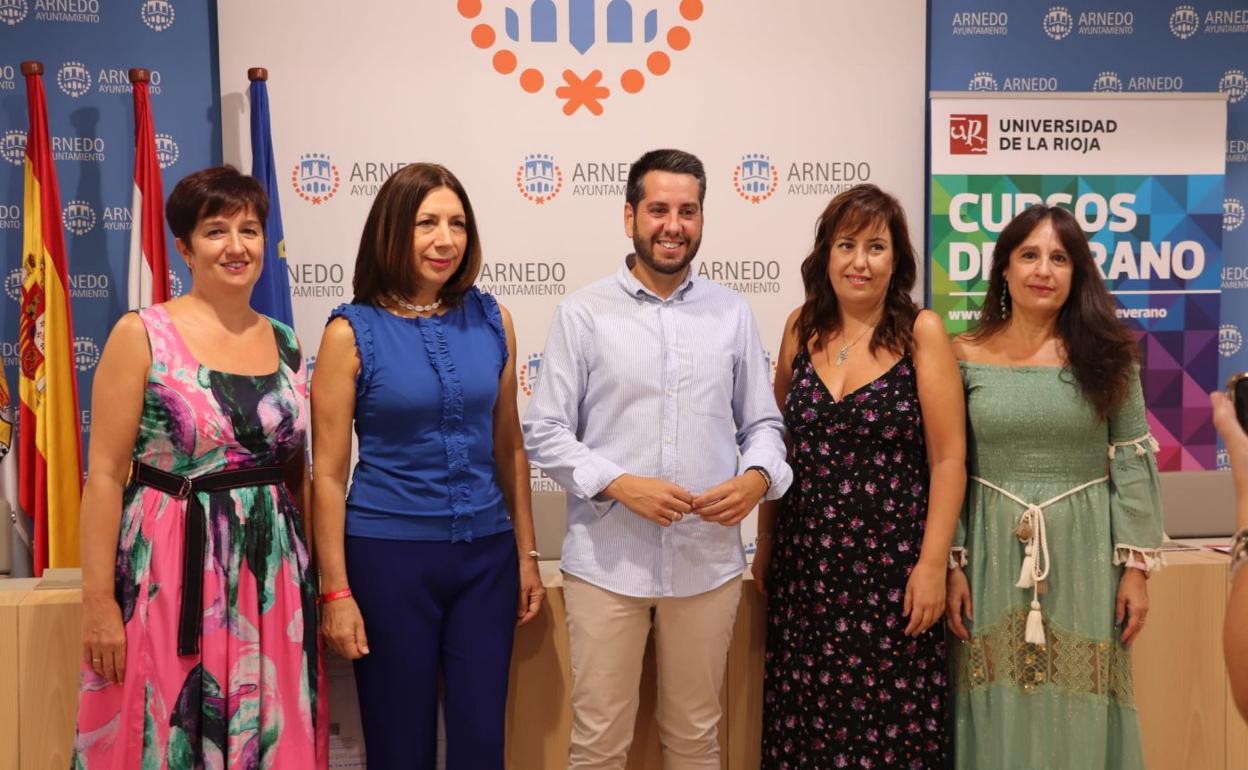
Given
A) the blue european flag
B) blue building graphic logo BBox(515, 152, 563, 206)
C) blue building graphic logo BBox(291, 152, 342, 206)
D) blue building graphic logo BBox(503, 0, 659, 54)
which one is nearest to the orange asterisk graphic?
blue building graphic logo BBox(503, 0, 659, 54)

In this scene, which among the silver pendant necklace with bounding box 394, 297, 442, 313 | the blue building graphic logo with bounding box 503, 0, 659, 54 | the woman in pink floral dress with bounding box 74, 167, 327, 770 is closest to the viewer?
the woman in pink floral dress with bounding box 74, 167, 327, 770

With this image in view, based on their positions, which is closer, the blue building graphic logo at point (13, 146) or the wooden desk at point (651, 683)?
the wooden desk at point (651, 683)

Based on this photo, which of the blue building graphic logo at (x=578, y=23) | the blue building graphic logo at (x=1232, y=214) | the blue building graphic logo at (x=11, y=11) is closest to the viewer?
the blue building graphic logo at (x=11, y=11)

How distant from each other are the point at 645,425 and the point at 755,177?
8.08 ft

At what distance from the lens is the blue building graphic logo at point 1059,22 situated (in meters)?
4.75

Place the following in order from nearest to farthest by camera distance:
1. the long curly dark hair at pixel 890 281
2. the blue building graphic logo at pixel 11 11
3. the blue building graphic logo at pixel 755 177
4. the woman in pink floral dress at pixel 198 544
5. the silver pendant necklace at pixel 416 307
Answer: the woman in pink floral dress at pixel 198 544
the silver pendant necklace at pixel 416 307
the long curly dark hair at pixel 890 281
the blue building graphic logo at pixel 11 11
the blue building graphic logo at pixel 755 177

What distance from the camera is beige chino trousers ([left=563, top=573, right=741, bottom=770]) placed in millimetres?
2336

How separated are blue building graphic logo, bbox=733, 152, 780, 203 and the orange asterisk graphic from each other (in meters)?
0.64

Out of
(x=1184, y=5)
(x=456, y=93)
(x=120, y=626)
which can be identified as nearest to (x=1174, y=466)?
(x=1184, y=5)

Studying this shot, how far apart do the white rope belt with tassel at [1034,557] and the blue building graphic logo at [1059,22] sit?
3117mm

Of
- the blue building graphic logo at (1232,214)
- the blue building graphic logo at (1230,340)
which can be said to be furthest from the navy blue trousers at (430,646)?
the blue building graphic logo at (1232,214)

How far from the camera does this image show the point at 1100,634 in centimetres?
236

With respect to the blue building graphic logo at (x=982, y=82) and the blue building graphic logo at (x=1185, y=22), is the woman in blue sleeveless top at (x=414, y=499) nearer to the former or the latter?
the blue building graphic logo at (x=982, y=82)

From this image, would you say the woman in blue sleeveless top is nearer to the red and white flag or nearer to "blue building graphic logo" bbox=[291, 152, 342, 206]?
the red and white flag
